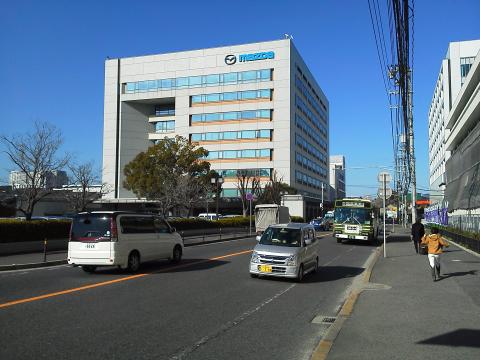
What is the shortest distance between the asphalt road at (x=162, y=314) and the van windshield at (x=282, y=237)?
1136mm

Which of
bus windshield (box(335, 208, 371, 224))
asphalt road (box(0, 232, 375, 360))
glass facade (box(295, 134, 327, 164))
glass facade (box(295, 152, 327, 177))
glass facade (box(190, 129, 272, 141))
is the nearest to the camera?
asphalt road (box(0, 232, 375, 360))

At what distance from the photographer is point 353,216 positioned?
32.8 meters

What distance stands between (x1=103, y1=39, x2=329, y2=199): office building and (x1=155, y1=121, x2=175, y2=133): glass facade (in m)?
0.19

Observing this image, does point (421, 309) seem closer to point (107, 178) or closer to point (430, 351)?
point (430, 351)

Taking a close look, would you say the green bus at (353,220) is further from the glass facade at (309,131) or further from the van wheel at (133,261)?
the glass facade at (309,131)

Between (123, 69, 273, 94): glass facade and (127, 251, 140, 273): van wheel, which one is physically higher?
(123, 69, 273, 94): glass facade

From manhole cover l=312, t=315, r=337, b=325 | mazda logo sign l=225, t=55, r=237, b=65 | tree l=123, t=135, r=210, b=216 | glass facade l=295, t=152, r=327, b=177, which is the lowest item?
manhole cover l=312, t=315, r=337, b=325

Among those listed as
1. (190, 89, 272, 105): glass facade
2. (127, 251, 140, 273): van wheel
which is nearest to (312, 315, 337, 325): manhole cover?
(127, 251, 140, 273): van wheel

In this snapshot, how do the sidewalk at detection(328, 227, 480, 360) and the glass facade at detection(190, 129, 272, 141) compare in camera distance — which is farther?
the glass facade at detection(190, 129, 272, 141)

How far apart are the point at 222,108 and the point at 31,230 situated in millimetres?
67967

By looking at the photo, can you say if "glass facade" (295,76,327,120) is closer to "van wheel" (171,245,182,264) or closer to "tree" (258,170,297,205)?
"tree" (258,170,297,205)

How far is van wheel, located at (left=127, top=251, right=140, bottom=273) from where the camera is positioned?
1522cm

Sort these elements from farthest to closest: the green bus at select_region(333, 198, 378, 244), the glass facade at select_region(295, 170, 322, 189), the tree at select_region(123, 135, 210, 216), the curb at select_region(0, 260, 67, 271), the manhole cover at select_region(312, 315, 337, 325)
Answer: the glass facade at select_region(295, 170, 322, 189) < the tree at select_region(123, 135, 210, 216) < the green bus at select_region(333, 198, 378, 244) < the curb at select_region(0, 260, 67, 271) < the manhole cover at select_region(312, 315, 337, 325)

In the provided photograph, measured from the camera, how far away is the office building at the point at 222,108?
84938mm
